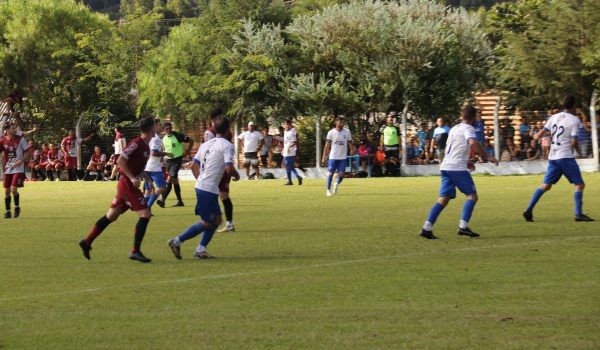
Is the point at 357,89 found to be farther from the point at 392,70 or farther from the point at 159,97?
the point at 159,97

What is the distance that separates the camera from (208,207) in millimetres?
14359

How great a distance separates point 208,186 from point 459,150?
3.91 m

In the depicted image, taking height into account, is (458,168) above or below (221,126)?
below

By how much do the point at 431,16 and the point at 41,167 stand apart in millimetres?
16576

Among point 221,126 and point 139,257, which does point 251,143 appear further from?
point 139,257

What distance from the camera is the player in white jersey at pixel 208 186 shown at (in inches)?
565

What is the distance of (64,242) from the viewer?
17.5 metres

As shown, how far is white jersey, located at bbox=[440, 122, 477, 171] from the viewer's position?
54.3 ft

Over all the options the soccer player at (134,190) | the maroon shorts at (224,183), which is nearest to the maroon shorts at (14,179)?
the maroon shorts at (224,183)

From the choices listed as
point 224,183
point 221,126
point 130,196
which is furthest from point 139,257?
point 224,183

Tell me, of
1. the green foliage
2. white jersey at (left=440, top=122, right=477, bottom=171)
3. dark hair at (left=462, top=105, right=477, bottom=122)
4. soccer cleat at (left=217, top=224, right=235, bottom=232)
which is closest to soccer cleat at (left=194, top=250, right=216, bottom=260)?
white jersey at (left=440, top=122, right=477, bottom=171)

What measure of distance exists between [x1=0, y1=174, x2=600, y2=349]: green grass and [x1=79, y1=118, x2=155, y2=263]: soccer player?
13.9 inches

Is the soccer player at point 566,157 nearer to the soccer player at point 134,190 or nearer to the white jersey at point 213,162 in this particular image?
the white jersey at point 213,162

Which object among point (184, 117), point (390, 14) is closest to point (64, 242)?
point (390, 14)
